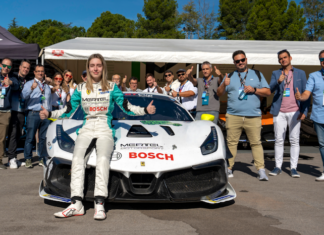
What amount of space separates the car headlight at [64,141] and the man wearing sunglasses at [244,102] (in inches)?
96.6

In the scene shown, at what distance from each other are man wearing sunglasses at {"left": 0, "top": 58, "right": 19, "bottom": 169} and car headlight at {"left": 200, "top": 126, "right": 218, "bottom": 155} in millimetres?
3511

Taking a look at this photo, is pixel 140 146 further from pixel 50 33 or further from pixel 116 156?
pixel 50 33

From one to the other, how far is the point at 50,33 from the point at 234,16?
74.6 ft

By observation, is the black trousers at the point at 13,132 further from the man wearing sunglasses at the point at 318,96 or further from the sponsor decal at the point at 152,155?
the man wearing sunglasses at the point at 318,96

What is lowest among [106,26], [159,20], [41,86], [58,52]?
[41,86]

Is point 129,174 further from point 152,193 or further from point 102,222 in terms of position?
point 102,222

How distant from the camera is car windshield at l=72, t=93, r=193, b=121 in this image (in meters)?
4.41

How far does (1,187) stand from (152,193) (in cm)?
230

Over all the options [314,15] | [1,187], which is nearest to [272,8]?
[314,15]

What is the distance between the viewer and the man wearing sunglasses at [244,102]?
4914 millimetres

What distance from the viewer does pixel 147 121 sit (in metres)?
4.21

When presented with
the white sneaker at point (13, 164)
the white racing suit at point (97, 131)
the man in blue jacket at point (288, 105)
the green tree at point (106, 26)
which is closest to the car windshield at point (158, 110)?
the white racing suit at point (97, 131)

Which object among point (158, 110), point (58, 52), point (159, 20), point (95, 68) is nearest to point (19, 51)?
point (58, 52)

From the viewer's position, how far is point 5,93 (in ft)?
18.0
